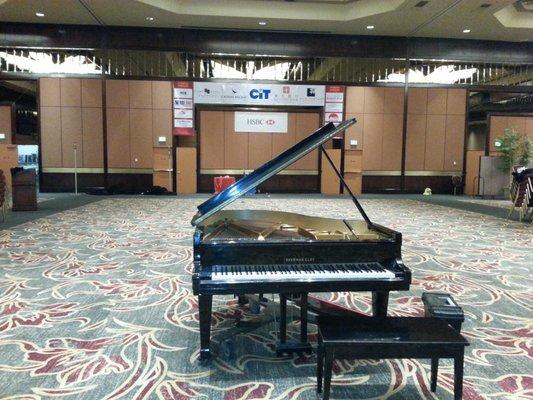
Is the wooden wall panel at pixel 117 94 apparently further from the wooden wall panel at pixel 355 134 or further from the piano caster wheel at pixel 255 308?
the piano caster wheel at pixel 255 308

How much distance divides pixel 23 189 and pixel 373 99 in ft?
31.7

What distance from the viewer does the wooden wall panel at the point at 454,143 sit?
13008 mm

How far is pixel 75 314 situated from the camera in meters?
2.93

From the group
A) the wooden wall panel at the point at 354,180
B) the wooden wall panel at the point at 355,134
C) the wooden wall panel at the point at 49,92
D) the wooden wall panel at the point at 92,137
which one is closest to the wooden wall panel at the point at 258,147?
the wooden wall panel at the point at 355,134

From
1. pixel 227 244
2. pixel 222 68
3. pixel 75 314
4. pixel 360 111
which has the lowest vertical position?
pixel 75 314

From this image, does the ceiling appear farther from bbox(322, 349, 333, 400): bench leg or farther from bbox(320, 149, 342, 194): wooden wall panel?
bbox(322, 349, 333, 400): bench leg

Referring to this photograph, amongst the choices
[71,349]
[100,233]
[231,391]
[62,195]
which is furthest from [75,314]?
[62,195]

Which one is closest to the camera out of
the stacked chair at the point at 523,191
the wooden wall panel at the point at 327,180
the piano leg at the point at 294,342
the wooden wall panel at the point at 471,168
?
the piano leg at the point at 294,342

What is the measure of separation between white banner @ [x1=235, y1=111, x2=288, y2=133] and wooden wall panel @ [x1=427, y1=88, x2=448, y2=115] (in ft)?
14.7

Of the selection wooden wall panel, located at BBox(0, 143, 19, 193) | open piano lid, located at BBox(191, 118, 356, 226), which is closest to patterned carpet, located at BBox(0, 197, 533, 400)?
open piano lid, located at BBox(191, 118, 356, 226)

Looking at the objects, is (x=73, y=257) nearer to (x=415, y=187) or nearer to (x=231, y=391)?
(x=231, y=391)

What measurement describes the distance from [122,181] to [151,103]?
245 centimetres

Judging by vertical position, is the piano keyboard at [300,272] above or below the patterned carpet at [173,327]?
above

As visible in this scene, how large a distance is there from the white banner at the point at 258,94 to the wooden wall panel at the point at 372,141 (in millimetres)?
1690
